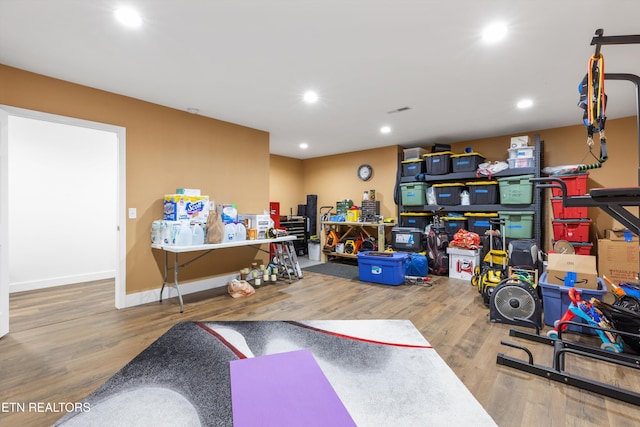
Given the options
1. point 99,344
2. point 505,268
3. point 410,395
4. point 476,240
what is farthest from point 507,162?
point 99,344

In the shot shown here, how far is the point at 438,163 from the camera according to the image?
557cm

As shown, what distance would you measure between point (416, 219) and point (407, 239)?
0.59 meters

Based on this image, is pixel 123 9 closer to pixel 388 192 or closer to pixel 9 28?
pixel 9 28

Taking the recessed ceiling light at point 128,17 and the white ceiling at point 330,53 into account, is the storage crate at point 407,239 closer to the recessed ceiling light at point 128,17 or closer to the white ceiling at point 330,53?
the white ceiling at point 330,53

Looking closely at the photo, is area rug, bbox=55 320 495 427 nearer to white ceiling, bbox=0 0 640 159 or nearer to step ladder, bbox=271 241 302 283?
step ladder, bbox=271 241 302 283

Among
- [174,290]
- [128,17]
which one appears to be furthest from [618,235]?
[174,290]

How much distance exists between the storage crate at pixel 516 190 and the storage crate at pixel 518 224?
7.6 inches

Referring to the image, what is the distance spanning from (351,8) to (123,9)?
5.37 ft

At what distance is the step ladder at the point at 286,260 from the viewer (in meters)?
5.04

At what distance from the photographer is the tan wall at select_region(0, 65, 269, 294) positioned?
122 inches

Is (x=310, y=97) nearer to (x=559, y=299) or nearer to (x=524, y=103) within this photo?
(x=524, y=103)

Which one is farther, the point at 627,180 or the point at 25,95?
the point at 627,180

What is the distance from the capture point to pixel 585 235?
14.2 ft

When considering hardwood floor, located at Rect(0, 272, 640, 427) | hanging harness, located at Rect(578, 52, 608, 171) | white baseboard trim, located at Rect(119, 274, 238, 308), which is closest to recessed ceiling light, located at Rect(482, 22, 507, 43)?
hanging harness, located at Rect(578, 52, 608, 171)
